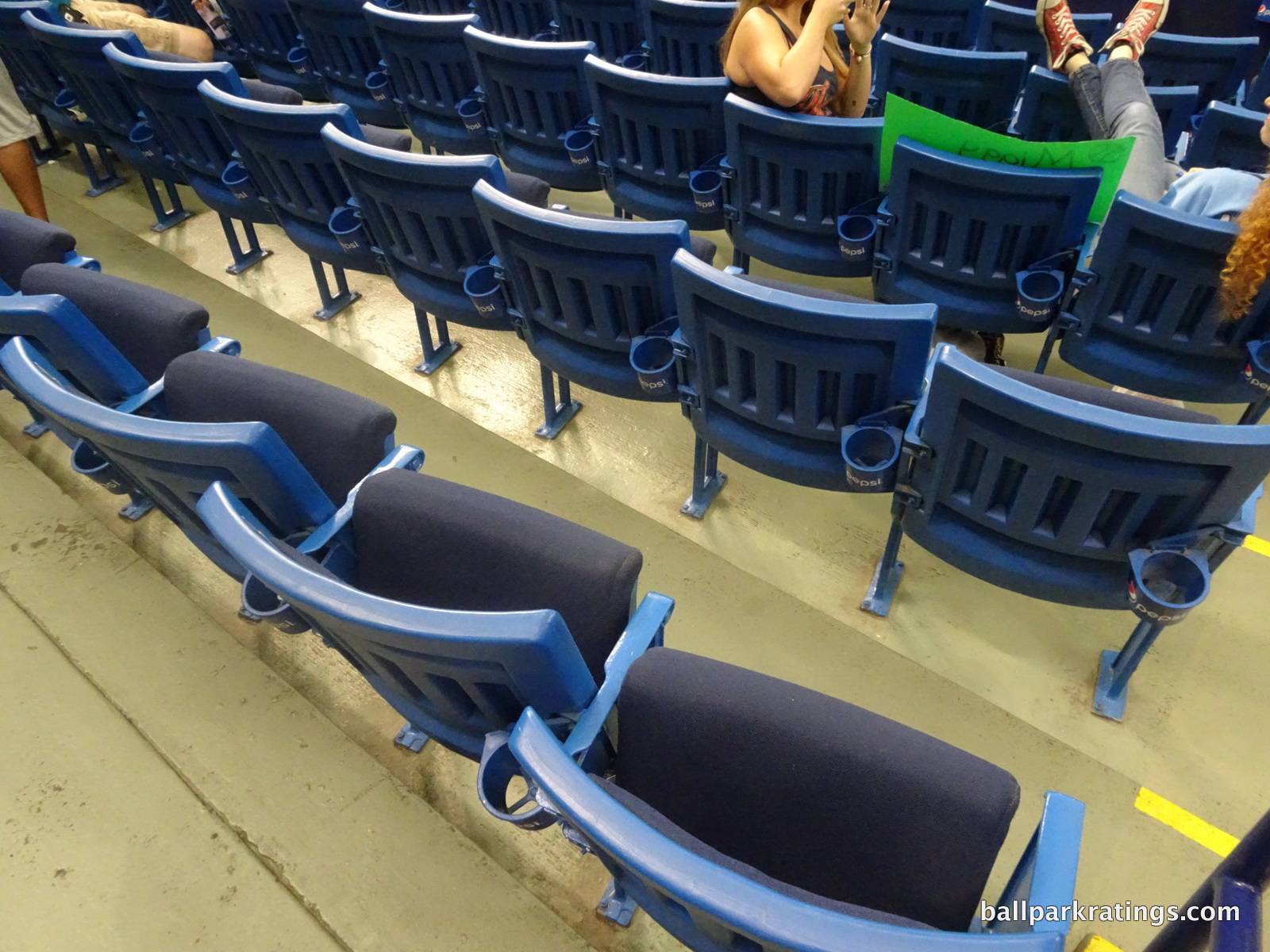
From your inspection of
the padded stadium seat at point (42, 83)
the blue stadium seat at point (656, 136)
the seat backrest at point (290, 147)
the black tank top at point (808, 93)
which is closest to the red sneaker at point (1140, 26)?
the black tank top at point (808, 93)

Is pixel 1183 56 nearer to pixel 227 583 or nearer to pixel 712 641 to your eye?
pixel 712 641

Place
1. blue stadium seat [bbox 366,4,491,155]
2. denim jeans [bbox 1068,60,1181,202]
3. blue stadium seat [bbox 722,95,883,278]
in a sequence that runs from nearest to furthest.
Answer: blue stadium seat [bbox 722,95,883,278]
denim jeans [bbox 1068,60,1181,202]
blue stadium seat [bbox 366,4,491,155]

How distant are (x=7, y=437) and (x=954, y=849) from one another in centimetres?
251

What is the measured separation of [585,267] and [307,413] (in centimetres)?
64

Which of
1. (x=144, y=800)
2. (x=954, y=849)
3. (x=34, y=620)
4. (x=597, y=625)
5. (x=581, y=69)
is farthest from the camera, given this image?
(x=581, y=69)

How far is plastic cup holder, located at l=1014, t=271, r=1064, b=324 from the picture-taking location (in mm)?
1757

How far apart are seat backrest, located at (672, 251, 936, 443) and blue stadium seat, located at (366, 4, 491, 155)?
165cm

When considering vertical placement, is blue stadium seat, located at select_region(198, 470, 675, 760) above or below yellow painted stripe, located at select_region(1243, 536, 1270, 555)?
above

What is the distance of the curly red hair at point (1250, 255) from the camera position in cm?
138

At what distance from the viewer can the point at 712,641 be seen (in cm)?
162

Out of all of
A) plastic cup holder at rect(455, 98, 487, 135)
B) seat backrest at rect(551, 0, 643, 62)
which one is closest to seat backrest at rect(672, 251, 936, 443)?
plastic cup holder at rect(455, 98, 487, 135)

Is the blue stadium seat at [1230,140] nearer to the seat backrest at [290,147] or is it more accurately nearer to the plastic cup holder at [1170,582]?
the plastic cup holder at [1170,582]

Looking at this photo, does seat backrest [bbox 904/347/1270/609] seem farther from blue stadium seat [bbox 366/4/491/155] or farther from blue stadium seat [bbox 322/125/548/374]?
blue stadium seat [bbox 366/4/491/155]

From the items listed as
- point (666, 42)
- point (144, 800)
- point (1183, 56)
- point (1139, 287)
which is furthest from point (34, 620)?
point (1183, 56)
